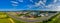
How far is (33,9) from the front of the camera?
1724 mm

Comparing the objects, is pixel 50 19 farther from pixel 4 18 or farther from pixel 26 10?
pixel 4 18

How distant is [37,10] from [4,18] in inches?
10.6

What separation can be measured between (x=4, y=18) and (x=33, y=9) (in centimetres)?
24

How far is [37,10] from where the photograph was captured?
1724 millimetres

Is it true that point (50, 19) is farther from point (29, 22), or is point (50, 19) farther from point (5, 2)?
point (5, 2)

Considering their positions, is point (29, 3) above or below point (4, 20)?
above

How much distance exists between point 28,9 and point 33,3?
0.20ft

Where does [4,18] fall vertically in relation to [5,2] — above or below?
below

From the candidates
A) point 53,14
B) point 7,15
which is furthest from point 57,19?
point 7,15

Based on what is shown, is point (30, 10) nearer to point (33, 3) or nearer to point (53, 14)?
point (33, 3)

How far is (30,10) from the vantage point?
172cm

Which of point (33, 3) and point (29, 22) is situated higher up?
point (33, 3)

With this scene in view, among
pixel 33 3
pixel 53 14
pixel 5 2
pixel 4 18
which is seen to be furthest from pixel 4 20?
pixel 53 14

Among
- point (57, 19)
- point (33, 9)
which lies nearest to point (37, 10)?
point (33, 9)
